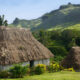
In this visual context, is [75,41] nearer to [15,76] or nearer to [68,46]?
[68,46]

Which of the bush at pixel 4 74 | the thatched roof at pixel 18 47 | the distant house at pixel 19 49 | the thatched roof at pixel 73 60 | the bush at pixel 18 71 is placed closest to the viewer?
A: the bush at pixel 18 71

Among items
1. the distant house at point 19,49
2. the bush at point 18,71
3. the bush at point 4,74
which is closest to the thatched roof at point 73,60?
the distant house at point 19,49

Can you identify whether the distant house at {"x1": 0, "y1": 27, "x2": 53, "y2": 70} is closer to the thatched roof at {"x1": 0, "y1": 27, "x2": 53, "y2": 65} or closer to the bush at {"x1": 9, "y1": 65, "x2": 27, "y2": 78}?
the thatched roof at {"x1": 0, "y1": 27, "x2": 53, "y2": 65}

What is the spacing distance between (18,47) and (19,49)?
0.40 meters

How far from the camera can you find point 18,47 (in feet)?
94.1

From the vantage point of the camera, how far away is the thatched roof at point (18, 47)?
2589 centimetres

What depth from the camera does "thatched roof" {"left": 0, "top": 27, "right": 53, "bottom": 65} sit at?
2589cm

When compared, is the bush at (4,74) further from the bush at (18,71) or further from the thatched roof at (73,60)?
the thatched roof at (73,60)

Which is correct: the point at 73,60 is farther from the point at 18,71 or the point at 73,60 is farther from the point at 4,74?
the point at 4,74

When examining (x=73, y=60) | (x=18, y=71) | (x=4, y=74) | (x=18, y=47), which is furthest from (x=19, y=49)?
(x=73, y=60)

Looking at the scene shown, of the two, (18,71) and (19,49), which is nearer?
(18,71)

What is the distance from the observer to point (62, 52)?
50.3m

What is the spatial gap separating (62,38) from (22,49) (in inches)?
1404

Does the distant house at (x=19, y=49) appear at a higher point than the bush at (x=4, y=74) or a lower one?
higher
